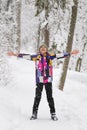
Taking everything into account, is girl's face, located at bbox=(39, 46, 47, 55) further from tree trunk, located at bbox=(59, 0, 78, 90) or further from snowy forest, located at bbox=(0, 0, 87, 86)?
tree trunk, located at bbox=(59, 0, 78, 90)

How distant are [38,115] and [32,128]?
1.49m

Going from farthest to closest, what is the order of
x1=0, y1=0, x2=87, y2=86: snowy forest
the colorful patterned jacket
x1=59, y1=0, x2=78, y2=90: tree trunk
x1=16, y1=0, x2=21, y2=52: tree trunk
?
x1=16, y1=0, x2=21, y2=52: tree trunk → x1=59, y1=0, x2=78, y2=90: tree trunk → x1=0, y1=0, x2=87, y2=86: snowy forest → the colorful patterned jacket

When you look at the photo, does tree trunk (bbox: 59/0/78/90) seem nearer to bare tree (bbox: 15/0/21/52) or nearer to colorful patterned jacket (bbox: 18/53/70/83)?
colorful patterned jacket (bbox: 18/53/70/83)

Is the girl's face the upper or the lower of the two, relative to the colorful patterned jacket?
Result: upper

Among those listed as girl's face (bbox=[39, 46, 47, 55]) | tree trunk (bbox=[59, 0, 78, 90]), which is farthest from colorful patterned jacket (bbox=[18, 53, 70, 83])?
tree trunk (bbox=[59, 0, 78, 90])

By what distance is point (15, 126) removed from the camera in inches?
322

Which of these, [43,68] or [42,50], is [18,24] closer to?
[42,50]

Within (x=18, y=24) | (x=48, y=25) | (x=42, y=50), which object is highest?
(x=42, y=50)

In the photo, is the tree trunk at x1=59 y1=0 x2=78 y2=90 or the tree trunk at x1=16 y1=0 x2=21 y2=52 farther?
the tree trunk at x1=16 y1=0 x2=21 y2=52

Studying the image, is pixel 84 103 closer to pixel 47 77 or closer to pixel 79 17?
pixel 47 77

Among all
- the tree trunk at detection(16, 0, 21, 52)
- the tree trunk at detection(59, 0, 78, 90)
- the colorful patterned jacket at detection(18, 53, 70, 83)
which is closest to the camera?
the colorful patterned jacket at detection(18, 53, 70, 83)

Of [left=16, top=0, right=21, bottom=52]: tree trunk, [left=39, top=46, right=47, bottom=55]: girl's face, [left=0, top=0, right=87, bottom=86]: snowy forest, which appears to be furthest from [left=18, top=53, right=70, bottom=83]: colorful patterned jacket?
[left=16, top=0, right=21, bottom=52]: tree trunk

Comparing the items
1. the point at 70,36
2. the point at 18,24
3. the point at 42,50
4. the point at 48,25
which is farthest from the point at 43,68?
the point at 18,24

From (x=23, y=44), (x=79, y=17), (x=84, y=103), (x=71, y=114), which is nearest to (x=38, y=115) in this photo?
(x=71, y=114)
